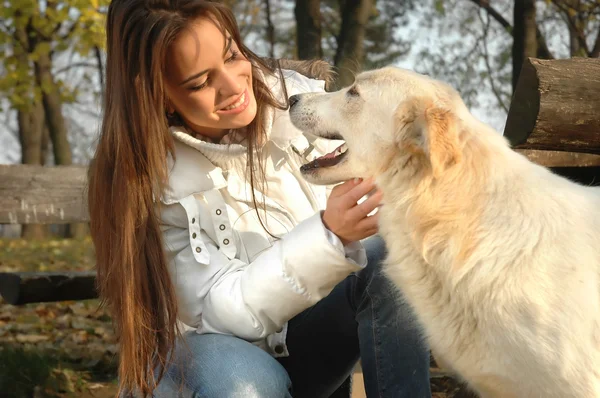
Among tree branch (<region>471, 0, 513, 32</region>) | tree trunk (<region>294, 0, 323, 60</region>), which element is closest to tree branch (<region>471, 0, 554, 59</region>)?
tree branch (<region>471, 0, 513, 32</region>)

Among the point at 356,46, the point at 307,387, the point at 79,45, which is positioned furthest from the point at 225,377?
the point at 79,45

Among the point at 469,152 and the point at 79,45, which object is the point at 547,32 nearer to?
the point at 79,45

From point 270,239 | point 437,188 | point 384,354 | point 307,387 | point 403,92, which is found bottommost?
point 307,387

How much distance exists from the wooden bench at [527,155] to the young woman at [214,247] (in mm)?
831

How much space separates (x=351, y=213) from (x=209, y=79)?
2.69 feet

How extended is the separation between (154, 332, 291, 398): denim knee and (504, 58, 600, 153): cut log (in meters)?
1.96

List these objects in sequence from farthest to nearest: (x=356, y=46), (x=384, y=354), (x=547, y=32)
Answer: (x=547, y=32) < (x=356, y=46) < (x=384, y=354)

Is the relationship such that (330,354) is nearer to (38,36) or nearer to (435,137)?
(435,137)

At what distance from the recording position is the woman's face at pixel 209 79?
8.77 feet

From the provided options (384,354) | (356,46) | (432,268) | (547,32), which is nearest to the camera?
(432,268)

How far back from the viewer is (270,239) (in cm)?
291

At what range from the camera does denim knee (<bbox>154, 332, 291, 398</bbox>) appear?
2375 millimetres

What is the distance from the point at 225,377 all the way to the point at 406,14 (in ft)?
28.3

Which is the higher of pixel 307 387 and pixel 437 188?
pixel 437 188
